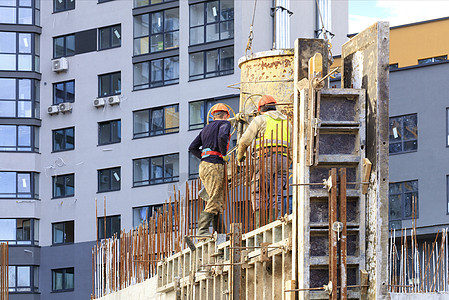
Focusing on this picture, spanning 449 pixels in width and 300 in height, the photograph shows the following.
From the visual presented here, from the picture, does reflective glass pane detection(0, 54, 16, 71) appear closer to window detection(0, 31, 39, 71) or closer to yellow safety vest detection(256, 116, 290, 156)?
window detection(0, 31, 39, 71)

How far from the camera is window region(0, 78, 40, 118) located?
58.5m

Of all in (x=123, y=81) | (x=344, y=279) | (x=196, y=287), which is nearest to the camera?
(x=344, y=279)

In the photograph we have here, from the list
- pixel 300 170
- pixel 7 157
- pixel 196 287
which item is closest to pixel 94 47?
pixel 7 157

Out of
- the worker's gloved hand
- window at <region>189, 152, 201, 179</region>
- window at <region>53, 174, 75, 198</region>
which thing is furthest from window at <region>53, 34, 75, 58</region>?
the worker's gloved hand

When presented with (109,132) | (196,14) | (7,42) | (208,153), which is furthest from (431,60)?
(208,153)

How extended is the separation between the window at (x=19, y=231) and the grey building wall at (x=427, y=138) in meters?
23.5

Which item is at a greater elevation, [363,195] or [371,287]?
[363,195]

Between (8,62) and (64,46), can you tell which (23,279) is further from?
(64,46)

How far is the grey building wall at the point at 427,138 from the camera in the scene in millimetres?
42312

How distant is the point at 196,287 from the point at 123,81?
1578 inches

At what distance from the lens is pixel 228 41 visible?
52.8m

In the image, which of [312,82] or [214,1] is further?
[214,1]

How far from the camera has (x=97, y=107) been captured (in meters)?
57.3

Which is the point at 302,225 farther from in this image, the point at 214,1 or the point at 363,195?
the point at 214,1
